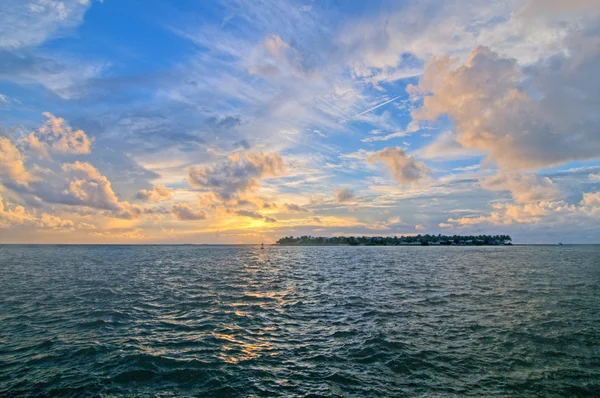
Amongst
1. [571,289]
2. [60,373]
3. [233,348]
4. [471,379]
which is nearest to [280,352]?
[233,348]

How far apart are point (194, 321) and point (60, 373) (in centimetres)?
1141

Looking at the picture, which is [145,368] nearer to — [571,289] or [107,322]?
[107,322]

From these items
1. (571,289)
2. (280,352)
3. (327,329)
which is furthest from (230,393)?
(571,289)

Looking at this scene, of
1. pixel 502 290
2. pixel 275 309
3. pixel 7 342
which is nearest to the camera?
pixel 7 342

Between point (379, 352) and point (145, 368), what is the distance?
13.7 metres

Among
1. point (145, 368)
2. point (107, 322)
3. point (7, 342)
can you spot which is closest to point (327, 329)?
point (145, 368)

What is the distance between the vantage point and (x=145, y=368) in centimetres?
1741

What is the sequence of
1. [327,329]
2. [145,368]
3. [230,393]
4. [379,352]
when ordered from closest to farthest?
[230,393] < [145,368] < [379,352] < [327,329]

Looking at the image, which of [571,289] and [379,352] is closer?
[379,352]

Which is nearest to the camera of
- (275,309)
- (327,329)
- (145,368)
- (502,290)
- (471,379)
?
(471,379)

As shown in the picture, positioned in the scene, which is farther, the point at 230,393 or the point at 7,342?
the point at 7,342

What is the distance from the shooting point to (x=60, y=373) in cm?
1683

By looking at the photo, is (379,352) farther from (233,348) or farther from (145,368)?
(145,368)

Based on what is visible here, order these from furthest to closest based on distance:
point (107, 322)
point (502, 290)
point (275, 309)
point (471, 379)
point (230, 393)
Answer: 1. point (502, 290)
2. point (275, 309)
3. point (107, 322)
4. point (471, 379)
5. point (230, 393)
